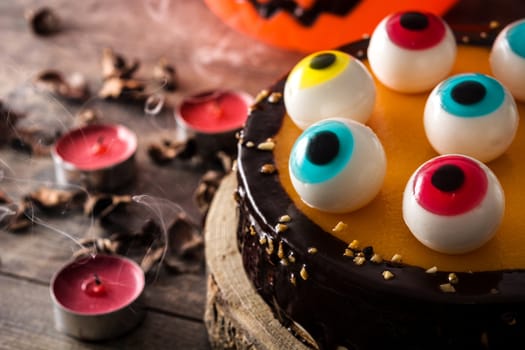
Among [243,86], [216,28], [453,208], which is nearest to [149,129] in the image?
[243,86]

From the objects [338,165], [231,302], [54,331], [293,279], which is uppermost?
[338,165]

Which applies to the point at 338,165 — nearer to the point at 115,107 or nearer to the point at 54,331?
the point at 54,331

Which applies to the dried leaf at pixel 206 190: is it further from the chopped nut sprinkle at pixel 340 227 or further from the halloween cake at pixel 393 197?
the chopped nut sprinkle at pixel 340 227

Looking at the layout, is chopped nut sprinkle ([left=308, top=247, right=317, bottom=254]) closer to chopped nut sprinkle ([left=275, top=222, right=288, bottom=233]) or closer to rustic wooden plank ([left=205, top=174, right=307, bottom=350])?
chopped nut sprinkle ([left=275, top=222, right=288, bottom=233])

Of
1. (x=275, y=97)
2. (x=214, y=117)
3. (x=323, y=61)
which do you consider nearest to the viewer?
(x=323, y=61)

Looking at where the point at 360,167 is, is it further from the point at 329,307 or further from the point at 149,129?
the point at 149,129

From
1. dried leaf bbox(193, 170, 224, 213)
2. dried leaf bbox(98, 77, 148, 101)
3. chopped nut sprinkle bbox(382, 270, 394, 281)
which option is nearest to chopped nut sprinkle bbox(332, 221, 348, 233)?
chopped nut sprinkle bbox(382, 270, 394, 281)

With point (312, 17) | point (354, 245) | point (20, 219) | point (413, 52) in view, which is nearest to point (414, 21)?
point (413, 52)
